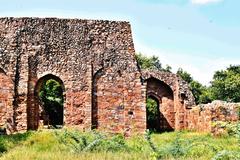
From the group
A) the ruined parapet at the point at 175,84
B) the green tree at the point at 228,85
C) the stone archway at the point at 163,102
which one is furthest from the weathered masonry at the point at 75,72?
the green tree at the point at 228,85

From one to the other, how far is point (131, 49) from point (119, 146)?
26.7ft

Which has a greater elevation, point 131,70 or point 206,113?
point 131,70

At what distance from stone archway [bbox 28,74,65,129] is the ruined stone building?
1.4 inches

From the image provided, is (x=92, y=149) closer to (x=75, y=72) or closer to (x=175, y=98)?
(x=75, y=72)

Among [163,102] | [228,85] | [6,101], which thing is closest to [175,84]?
[163,102]

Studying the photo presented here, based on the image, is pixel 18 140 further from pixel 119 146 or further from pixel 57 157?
pixel 57 157

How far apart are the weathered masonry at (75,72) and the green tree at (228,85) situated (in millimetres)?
19452

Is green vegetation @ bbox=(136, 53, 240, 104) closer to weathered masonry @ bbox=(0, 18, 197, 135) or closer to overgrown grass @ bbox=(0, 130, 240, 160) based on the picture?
weathered masonry @ bbox=(0, 18, 197, 135)

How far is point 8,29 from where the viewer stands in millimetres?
18203

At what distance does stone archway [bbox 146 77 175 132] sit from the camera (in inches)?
934

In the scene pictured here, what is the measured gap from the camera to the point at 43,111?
22.2 meters

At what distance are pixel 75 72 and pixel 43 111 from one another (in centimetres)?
464

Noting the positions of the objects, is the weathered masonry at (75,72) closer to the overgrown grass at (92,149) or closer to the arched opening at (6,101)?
the arched opening at (6,101)

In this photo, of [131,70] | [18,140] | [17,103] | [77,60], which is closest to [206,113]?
[131,70]
